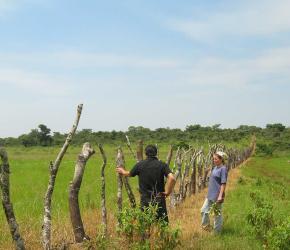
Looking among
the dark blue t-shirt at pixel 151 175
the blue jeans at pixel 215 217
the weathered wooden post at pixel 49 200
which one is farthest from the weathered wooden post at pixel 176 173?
the weathered wooden post at pixel 49 200

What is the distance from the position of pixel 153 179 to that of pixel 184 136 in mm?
59967

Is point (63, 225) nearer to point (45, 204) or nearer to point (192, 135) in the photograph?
point (45, 204)

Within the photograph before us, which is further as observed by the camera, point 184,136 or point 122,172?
point 184,136

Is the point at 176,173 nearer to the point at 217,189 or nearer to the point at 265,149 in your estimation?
the point at 217,189

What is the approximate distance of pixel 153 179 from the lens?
24.2ft

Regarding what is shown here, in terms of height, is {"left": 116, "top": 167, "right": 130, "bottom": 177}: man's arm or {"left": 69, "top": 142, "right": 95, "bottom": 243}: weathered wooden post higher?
{"left": 116, "top": 167, "right": 130, "bottom": 177}: man's arm

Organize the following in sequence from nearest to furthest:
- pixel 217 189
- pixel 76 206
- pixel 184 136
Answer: pixel 76 206
pixel 217 189
pixel 184 136

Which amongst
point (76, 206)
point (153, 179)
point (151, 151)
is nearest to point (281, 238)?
point (153, 179)

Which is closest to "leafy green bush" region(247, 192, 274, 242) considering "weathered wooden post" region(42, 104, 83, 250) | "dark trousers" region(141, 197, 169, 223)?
"dark trousers" region(141, 197, 169, 223)

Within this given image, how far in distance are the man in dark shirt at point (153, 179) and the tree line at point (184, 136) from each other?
44.7 metres

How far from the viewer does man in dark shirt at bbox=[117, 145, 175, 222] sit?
7.38m

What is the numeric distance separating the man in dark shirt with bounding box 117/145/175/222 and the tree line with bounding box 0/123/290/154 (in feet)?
147

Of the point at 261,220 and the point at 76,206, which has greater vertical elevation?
the point at 76,206

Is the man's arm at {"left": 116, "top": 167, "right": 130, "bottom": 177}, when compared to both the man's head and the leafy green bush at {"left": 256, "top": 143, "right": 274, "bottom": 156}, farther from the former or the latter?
the leafy green bush at {"left": 256, "top": 143, "right": 274, "bottom": 156}
